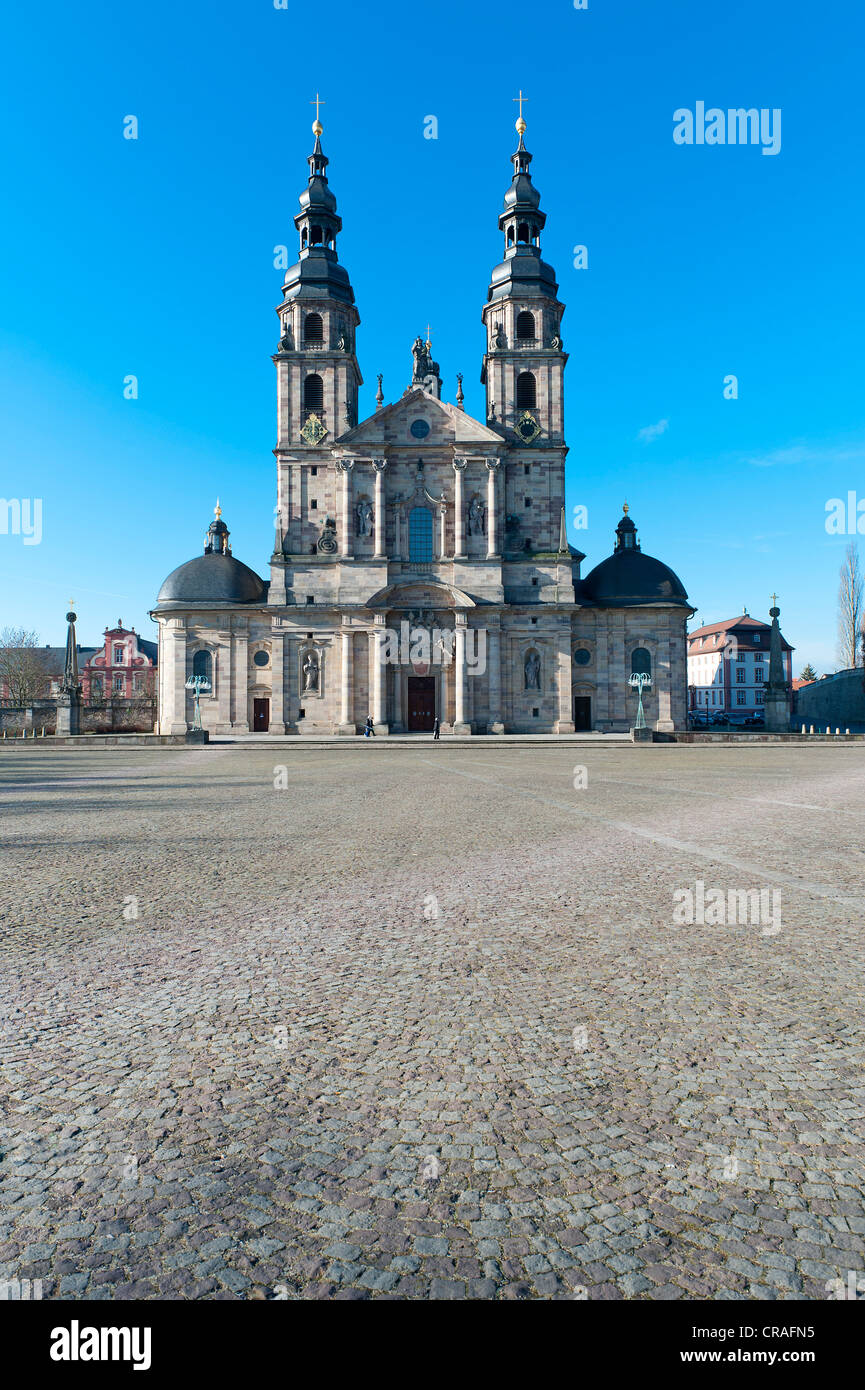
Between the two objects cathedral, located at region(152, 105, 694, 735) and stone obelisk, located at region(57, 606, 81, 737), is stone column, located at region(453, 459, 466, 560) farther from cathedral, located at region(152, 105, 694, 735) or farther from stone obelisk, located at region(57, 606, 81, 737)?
stone obelisk, located at region(57, 606, 81, 737)

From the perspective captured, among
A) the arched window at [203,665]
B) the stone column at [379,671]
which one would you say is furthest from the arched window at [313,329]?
the arched window at [203,665]

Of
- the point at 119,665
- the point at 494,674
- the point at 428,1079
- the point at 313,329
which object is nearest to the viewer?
the point at 428,1079

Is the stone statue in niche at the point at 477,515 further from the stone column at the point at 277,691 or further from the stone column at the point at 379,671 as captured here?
the stone column at the point at 277,691

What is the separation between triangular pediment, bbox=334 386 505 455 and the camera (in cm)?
5112

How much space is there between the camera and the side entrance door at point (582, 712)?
52562mm

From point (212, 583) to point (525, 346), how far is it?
2711cm

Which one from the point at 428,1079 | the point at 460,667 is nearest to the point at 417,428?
the point at 460,667

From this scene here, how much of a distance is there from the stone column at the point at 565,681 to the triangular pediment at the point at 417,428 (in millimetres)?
13006

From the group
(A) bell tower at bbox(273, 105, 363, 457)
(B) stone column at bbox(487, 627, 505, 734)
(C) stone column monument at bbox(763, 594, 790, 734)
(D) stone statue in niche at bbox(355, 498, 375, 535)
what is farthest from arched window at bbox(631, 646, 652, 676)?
(A) bell tower at bbox(273, 105, 363, 457)

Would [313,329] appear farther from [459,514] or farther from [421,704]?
[421,704]

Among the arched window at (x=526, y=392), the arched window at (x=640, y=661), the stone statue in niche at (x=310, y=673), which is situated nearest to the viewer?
the stone statue in niche at (x=310, y=673)

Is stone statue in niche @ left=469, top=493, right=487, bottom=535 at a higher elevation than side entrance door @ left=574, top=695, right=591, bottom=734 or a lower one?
higher

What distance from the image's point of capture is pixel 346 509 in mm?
50875

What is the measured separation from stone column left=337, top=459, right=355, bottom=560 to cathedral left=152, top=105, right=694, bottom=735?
0.41 feet
